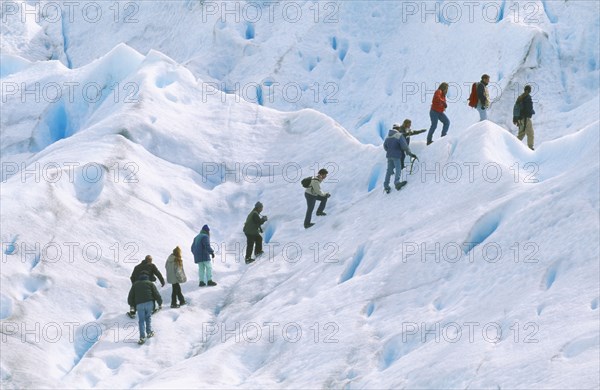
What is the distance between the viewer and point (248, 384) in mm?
18203

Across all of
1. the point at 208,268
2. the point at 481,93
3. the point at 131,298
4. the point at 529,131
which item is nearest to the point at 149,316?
the point at 131,298


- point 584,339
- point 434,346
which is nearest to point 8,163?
point 434,346

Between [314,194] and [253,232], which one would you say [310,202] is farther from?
[253,232]

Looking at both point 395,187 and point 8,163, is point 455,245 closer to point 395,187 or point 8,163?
point 395,187

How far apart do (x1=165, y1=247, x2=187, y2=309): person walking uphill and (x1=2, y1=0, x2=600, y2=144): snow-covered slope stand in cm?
1466

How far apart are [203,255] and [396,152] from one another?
192 inches

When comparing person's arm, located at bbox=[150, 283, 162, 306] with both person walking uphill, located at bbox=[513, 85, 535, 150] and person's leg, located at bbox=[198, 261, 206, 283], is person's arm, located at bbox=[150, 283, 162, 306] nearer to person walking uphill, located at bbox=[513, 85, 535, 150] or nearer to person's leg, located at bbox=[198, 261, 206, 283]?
person's leg, located at bbox=[198, 261, 206, 283]

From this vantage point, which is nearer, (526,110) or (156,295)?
(156,295)

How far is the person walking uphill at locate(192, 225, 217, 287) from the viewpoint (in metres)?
22.3

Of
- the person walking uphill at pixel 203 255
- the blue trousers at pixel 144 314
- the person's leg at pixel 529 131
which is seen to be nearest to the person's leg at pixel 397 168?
the person's leg at pixel 529 131

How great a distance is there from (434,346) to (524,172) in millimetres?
6079

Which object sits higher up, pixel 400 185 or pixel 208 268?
pixel 400 185

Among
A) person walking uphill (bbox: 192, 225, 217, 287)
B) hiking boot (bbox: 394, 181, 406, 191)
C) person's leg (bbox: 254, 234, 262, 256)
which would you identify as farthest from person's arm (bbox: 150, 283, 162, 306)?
hiking boot (bbox: 394, 181, 406, 191)

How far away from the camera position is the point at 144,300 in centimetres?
2009
